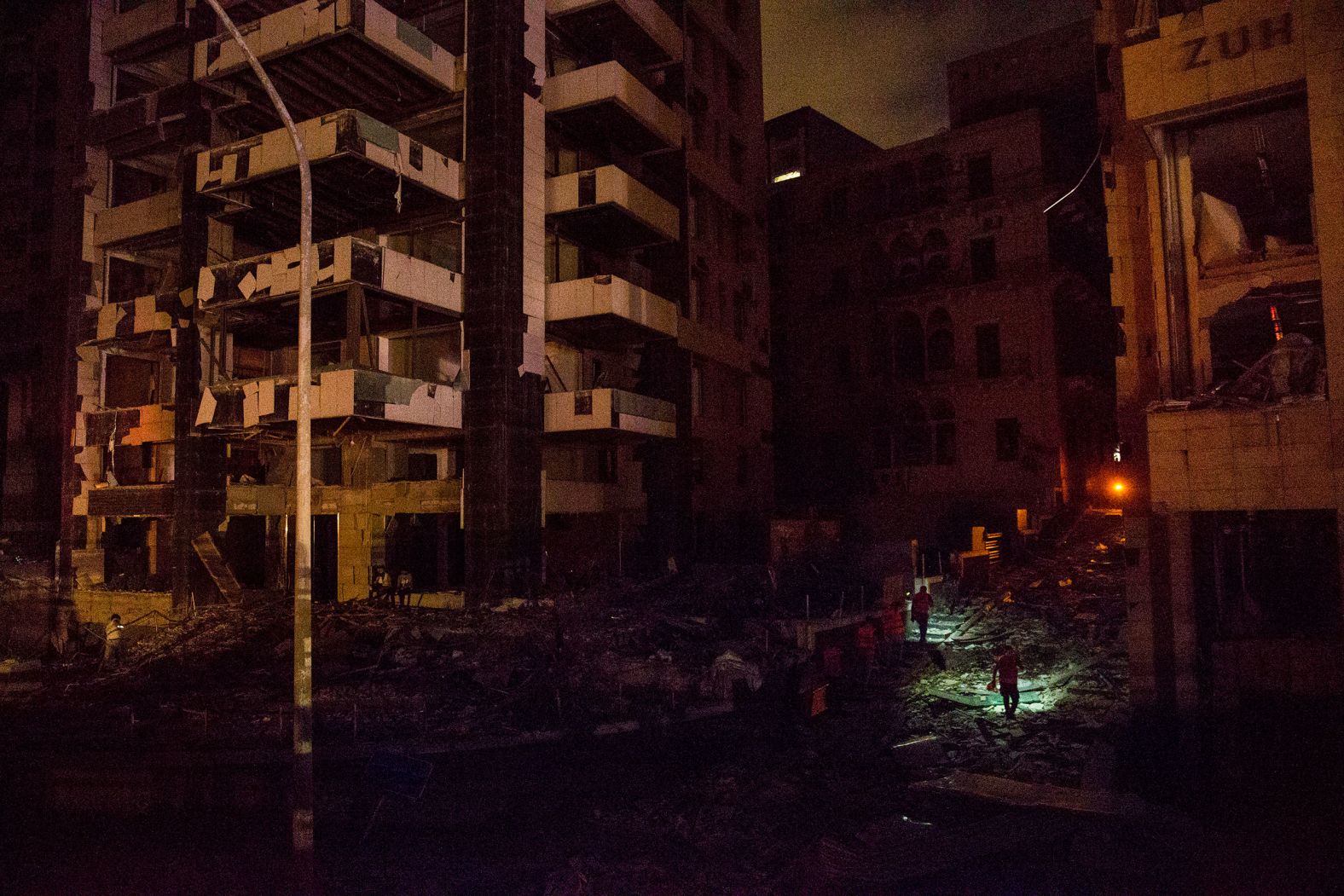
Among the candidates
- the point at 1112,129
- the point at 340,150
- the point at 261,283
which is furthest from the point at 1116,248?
the point at 261,283

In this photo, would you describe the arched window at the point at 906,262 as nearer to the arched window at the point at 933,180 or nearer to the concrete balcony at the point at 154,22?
the arched window at the point at 933,180

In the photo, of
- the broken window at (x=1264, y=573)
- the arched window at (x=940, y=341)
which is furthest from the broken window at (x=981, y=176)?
the broken window at (x=1264, y=573)

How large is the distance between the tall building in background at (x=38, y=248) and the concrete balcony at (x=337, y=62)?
30.9ft

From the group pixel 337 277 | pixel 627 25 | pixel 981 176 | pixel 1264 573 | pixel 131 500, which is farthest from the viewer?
pixel 981 176

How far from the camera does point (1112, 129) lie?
1950 centimetres

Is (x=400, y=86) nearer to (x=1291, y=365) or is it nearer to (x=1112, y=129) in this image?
(x=1112, y=129)

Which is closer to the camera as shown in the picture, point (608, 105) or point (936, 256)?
point (608, 105)

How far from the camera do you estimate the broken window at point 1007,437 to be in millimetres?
34969

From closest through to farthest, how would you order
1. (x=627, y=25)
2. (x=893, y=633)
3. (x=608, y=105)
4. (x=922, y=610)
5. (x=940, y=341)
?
(x=893, y=633)
(x=922, y=610)
(x=608, y=105)
(x=627, y=25)
(x=940, y=341)

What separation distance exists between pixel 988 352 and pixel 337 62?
27.0 m

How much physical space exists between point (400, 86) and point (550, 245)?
668cm

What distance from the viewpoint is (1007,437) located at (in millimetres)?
35375

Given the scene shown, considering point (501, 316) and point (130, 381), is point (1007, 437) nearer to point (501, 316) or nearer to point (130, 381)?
point (501, 316)

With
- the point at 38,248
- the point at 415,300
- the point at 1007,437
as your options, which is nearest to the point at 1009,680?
the point at 415,300
